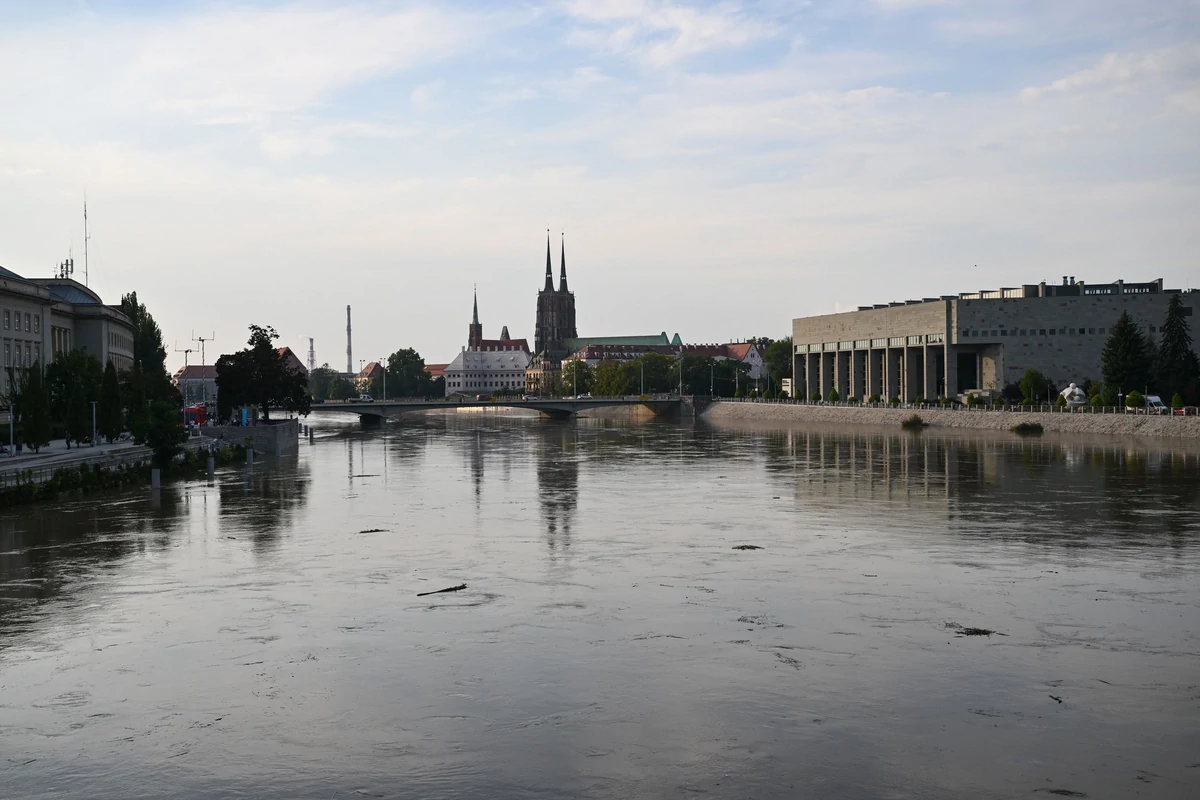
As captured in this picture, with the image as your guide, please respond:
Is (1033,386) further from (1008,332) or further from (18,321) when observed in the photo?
(18,321)

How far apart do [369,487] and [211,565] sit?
26.6 meters

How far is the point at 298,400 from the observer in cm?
10381

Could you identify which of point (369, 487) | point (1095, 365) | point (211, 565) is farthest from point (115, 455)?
point (1095, 365)

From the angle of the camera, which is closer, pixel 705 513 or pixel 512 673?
pixel 512 673

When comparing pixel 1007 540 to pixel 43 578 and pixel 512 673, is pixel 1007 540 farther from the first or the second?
pixel 43 578

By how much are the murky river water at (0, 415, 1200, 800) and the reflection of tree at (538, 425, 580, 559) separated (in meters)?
0.34

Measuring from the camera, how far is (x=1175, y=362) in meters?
107

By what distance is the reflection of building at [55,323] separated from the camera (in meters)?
80.7

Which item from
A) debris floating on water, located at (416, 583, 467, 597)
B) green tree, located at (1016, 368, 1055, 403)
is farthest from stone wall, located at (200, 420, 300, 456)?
green tree, located at (1016, 368, 1055, 403)

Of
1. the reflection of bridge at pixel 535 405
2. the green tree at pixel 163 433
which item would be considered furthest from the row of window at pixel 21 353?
the reflection of bridge at pixel 535 405

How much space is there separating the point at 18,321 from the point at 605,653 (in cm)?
7398

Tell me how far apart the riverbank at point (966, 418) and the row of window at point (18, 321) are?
78961 millimetres

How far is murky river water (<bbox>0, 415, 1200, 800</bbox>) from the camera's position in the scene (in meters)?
15.8

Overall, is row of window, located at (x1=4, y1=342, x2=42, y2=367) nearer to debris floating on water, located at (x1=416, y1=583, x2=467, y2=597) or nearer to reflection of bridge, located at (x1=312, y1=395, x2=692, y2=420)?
reflection of bridge, located at (x1=312, y1=395, x2=692, y2=420)
